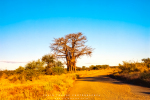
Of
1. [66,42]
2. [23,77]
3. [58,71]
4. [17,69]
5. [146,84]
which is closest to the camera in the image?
[146,84]

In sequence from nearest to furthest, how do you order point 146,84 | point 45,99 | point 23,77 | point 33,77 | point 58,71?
point 45,99
point 146,84
point 23,77
point 33,77
point 58,71

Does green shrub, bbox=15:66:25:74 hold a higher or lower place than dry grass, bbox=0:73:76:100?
higher

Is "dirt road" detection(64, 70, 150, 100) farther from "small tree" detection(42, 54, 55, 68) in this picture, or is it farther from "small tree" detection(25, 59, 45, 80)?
"small tree" detection(42, 54, 55, 68)

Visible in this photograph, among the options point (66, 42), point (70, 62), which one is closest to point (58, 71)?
point (70, 62)

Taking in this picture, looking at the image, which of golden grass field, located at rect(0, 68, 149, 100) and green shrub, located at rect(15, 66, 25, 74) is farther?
green shrub, located at rect(15, 66, 25, 74)

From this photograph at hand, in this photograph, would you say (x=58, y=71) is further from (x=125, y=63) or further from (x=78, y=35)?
(x=125, y=63)

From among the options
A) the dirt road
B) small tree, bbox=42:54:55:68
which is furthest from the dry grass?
small tree, bbox=42:54:55:68

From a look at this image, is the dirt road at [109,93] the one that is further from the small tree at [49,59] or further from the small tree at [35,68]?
the small tree at [49,59]

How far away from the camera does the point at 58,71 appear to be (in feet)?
88.3

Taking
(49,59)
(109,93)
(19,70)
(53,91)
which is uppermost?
(49,59)

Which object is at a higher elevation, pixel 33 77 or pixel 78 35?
pixel 78 35

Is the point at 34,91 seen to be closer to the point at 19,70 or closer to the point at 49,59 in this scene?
the point at 19,70

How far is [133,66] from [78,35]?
1279 centimetres

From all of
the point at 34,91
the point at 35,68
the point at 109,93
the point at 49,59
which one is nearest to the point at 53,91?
the point at 34,91
